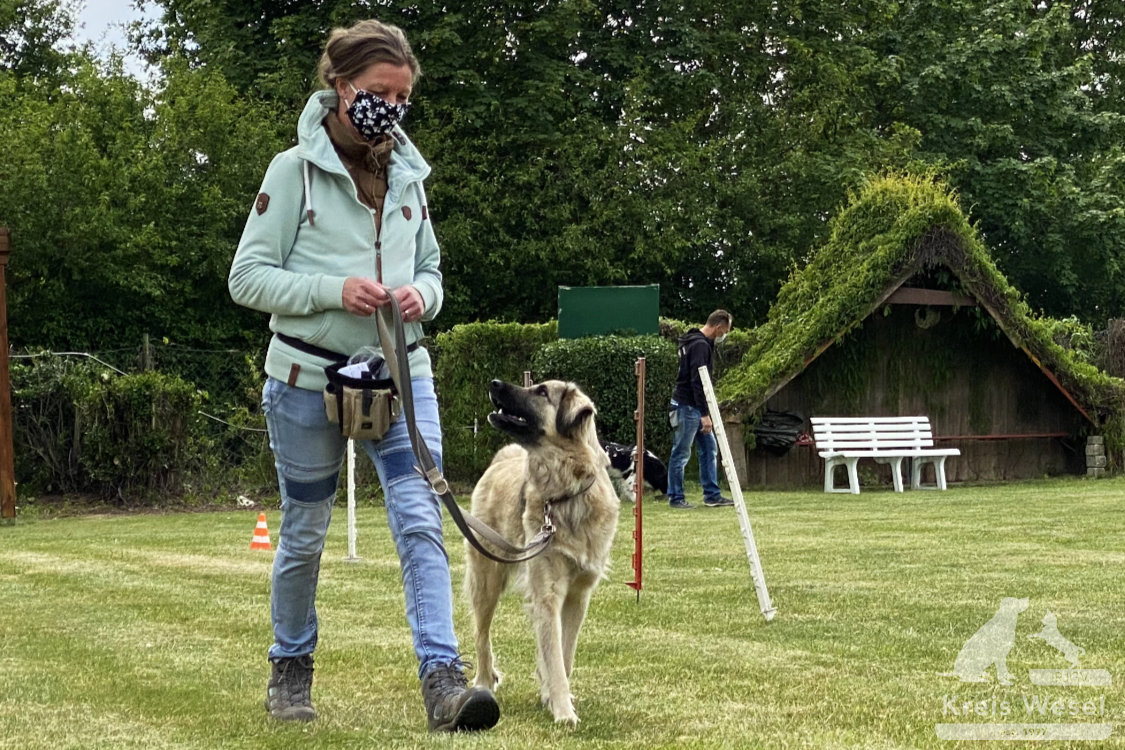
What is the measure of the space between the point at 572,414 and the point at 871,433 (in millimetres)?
14608

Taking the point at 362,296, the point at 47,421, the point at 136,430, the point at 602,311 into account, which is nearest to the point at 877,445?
the point at 602,311

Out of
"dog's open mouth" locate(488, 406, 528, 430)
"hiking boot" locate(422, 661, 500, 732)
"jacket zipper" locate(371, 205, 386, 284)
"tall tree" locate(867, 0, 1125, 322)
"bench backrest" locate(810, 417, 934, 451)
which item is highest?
"tall tree" locate(867, 0, 1125, 322)

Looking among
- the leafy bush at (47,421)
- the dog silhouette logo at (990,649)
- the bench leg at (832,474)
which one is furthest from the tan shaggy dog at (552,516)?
the bench leg at (832,474)

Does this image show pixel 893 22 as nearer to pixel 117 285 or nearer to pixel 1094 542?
pixel 117 285

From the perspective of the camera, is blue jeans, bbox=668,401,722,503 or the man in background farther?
blue jeans, bbox=668,401,722,503

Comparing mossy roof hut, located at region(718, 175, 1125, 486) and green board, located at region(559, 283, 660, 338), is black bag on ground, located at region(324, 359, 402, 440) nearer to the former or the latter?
mossy roof hut, located at region(718, 175, 1125, 486)

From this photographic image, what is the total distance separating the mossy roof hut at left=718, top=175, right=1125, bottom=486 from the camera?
61.5 feet

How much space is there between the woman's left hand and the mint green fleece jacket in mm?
74

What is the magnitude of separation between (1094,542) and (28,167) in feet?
51.6

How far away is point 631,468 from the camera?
16.4 m

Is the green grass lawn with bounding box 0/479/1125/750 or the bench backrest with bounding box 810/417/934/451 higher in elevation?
the bench backrest with bounding box 810/417/934/451

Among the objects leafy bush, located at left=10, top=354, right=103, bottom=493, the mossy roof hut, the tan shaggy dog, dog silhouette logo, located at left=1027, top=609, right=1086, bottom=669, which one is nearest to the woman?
the tan shaggy dog

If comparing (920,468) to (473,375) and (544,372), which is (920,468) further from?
(473,375)

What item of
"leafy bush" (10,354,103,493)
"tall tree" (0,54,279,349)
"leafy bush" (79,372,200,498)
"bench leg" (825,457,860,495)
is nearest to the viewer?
"leafy bush" (79,372,200,498)
